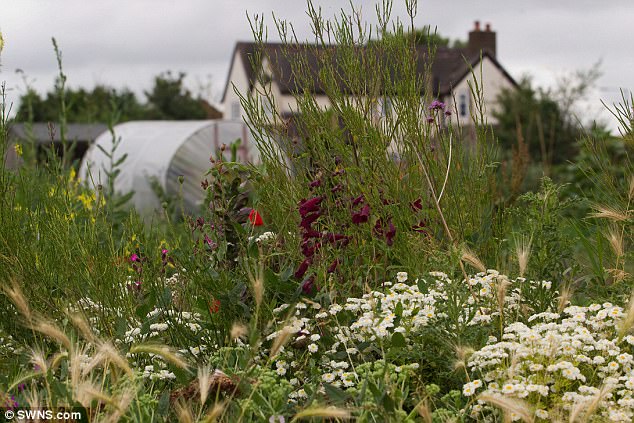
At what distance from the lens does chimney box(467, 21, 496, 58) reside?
38781 millimetres

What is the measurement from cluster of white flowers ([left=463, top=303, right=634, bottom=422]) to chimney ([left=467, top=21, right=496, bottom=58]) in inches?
1417

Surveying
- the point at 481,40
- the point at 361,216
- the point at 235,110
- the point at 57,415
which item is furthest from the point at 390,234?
the point at 235,110

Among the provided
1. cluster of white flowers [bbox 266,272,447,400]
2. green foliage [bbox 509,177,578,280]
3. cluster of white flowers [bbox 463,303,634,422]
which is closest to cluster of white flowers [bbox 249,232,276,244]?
cluster of white flowers [bbox 266,272,447,400]

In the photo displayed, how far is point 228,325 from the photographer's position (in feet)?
13.0

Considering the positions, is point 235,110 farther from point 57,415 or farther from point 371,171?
point 57,415

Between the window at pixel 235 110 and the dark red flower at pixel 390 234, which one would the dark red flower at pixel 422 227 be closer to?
the dark red flower at pixel 390 234

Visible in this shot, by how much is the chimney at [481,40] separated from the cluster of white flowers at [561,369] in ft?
118

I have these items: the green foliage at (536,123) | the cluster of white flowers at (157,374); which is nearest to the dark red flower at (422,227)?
the cluster of white flowers at (157,374)

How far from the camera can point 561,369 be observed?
10.9ft

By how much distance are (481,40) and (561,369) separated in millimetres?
37614

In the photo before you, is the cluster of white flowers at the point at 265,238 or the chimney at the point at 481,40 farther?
the chimney at the point at 481,40

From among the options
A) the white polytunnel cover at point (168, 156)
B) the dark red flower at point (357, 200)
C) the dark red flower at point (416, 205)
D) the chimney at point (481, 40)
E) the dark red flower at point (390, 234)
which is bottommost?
the white polytunnel cover at point (168, 156)

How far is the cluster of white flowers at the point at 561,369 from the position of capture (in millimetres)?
3123

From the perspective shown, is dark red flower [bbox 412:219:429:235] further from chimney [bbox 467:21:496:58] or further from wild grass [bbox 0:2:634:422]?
chimney [bbox 467:21:496:58]
